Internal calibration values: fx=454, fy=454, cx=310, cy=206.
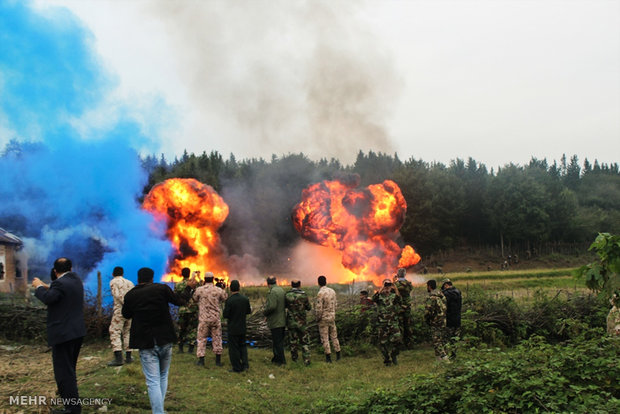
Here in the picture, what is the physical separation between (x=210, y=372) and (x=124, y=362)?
6.58 feet

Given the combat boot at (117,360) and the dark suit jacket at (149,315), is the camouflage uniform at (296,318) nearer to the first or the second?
the combat boot at (117,360)

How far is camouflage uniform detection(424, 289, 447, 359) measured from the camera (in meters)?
11.6

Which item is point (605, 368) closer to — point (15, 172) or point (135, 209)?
point (135, 209)

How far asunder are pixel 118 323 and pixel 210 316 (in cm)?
216

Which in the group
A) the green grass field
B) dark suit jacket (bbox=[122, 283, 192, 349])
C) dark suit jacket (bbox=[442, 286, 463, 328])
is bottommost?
the green grass field

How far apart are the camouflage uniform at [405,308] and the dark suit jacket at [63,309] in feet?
28.1

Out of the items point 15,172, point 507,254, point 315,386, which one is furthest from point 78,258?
point 507,254

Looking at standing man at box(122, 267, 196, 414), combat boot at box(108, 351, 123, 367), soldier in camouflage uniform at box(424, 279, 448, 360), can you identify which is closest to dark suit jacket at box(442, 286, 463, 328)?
soldier in camouflage uniform at box(424, 279, 448, 360)

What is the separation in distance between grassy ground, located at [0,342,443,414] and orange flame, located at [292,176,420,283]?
18555mm

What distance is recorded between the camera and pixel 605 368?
21.6ft

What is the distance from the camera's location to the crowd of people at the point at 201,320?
6711 mm

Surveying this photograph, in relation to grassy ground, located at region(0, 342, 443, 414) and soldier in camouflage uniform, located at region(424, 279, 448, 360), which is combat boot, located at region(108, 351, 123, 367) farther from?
soldier in camouflage uniform, located at region(424, 279, 448, 360)

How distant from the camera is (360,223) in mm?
32406

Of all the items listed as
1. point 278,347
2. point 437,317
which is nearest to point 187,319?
point 278,347
